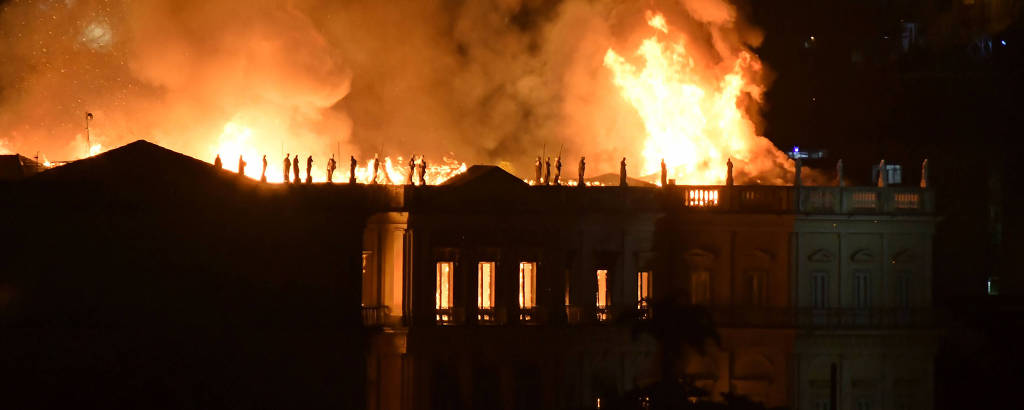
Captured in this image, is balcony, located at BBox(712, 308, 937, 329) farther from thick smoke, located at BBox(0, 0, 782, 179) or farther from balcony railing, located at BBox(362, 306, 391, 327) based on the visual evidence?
balcony railing, located at BBox(362, 306, 391, 327)

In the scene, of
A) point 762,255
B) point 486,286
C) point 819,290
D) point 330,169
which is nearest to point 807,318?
point 819,290

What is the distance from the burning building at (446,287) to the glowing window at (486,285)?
71 mm

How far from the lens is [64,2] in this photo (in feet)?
263

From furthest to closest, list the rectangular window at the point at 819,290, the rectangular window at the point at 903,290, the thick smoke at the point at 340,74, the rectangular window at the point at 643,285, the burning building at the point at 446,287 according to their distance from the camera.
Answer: the thick smoke at the point at 340,74 → the rectangular window at the point at 903,290 → the rectangular window at the point at 819,290 → the rectangular window at the point at 643,285 → the burning building at the point at 446,287

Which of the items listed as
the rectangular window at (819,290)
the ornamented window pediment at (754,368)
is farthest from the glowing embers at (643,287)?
the rectangular window at (819,290)

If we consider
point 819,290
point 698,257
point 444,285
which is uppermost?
point 698,257

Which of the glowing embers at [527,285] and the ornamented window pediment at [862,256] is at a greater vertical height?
the ornamented window pediment at [862,256]

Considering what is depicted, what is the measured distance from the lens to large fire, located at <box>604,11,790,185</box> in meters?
80.4

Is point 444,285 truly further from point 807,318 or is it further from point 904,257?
point 904,257

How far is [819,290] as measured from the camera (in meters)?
75.7

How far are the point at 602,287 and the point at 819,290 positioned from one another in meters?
7.13

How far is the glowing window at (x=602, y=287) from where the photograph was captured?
74.9 metres

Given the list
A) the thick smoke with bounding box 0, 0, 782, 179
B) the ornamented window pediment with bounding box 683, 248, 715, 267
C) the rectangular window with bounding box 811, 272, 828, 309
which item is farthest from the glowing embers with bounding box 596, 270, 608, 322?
the thick smoke with bounding box 0, 0, 782, 179

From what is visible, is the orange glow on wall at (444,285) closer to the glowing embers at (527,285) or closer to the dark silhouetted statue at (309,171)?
the glowing embers at (527,285)
